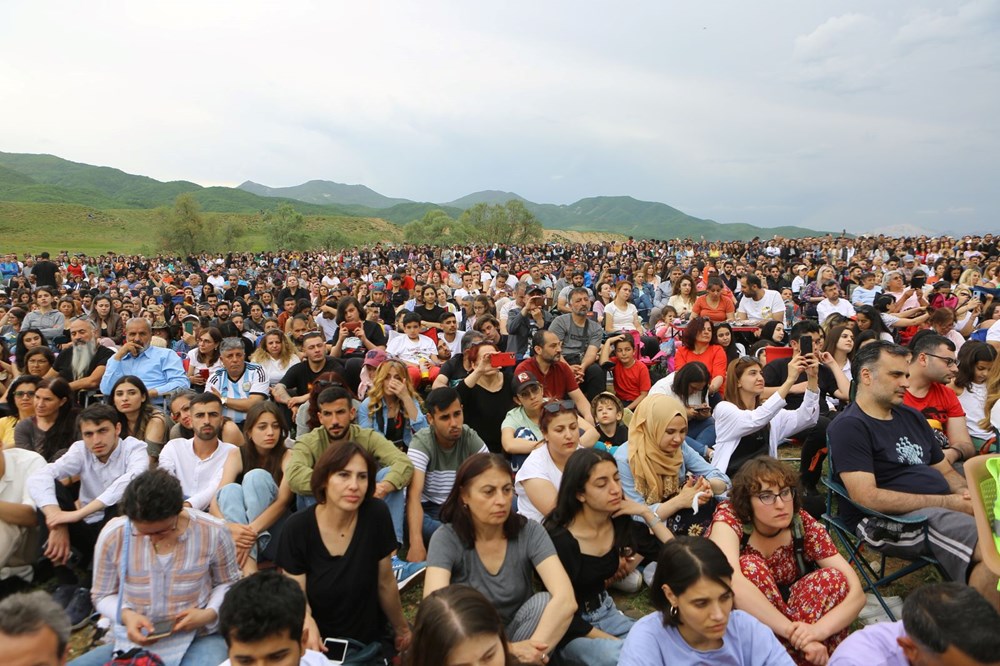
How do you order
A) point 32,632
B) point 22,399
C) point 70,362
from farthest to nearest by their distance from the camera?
point 70,362 < point 22,399 < point 32,632

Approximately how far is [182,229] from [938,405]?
2717 inches

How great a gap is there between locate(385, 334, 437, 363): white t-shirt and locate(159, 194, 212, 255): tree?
63.0 meters

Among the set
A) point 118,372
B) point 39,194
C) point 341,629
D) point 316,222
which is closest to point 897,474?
point 341,629

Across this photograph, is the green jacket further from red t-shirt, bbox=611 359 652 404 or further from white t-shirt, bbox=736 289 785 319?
white t-shirt, bbox=736 289 785 319

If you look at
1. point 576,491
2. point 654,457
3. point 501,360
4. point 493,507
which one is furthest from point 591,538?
point 501,360

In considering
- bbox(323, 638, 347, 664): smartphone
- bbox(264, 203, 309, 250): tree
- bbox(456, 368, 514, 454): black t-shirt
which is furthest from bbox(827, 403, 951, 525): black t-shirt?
bbox(264, 203, 309, 250): tree

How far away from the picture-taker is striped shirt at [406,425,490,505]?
420cm

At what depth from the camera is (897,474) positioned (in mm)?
3471

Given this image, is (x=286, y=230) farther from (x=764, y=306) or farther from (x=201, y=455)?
(x=201, y=455)

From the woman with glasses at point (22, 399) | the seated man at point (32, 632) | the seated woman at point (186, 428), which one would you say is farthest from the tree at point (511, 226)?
the seated man at point (32, 632)

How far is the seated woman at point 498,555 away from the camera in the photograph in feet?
8.95

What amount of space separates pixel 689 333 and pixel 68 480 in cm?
577

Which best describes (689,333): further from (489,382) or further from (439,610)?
(439,610)

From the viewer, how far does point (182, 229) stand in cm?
6153
